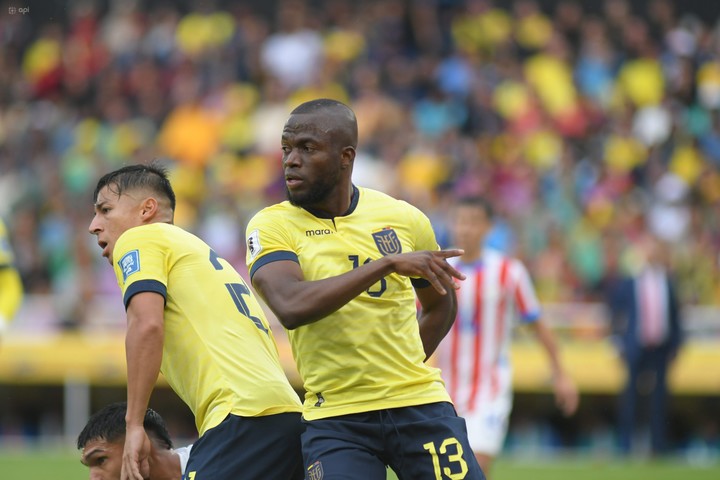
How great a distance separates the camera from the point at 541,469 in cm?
1337

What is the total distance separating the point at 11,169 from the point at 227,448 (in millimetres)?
14954

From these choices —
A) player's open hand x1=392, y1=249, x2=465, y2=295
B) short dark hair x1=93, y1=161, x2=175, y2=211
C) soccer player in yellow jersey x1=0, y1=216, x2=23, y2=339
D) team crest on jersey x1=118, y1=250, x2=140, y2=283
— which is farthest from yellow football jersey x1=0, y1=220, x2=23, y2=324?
player's open hand x1=392, y1=249, x2=465, y2=295

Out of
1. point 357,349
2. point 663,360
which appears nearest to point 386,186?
point 663,360

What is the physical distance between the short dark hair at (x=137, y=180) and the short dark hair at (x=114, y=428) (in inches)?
38.6

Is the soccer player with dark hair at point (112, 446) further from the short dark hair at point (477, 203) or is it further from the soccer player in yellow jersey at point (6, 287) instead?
the short dark hair at point (477, 203)

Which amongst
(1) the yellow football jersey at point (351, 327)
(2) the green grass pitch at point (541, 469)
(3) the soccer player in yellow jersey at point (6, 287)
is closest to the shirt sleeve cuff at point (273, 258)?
(1) the yellow football jersey at point (351, 327)

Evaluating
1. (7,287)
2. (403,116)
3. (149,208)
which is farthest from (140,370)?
(403,116)

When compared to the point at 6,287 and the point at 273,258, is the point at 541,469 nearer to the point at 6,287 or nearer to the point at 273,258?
the point at 6,287

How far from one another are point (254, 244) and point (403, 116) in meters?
13.3

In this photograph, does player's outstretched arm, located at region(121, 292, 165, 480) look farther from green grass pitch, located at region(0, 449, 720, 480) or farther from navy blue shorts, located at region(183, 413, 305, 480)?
green grass pitch, located at region(0, 449, 720, 480)

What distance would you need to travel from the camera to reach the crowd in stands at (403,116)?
16484 mm

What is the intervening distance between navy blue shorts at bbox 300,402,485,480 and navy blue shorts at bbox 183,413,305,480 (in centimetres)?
14

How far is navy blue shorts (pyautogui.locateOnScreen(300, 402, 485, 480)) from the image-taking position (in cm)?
524

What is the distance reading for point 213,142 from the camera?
62.3ft
